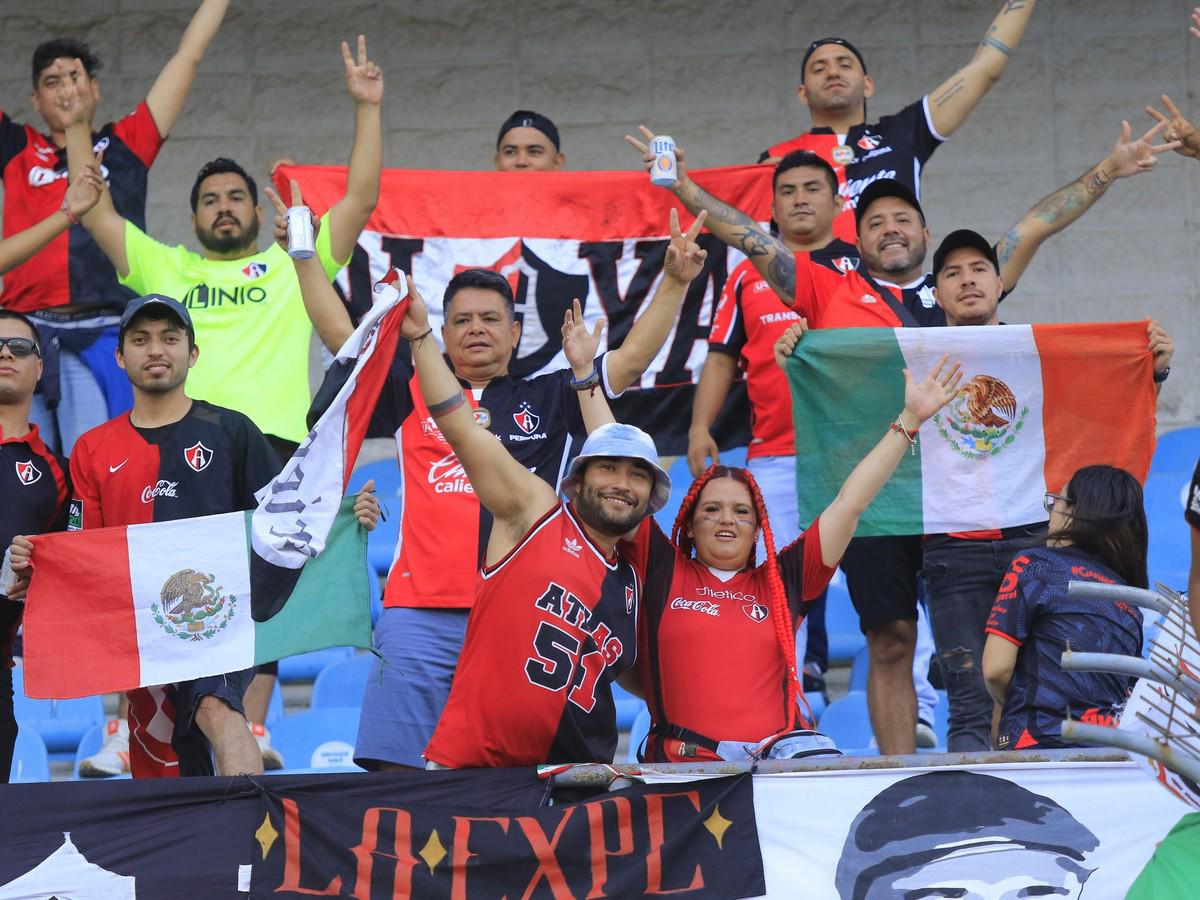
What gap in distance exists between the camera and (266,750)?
20.5 feet

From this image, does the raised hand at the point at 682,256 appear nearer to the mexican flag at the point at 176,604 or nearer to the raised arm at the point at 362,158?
the mexican flag at the point at 176,604

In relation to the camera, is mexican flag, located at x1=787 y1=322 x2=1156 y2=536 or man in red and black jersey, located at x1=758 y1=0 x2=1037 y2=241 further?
man in red and black jersey, located at x1=758 y1=0 x2=1037 y2=241

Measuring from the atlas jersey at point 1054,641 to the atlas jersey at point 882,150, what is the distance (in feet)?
7.73

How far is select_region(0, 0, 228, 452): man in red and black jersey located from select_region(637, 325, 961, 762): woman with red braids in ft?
9.36

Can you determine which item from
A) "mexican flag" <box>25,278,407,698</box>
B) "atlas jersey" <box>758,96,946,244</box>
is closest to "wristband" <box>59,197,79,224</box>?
"mexican flag" <box>25,278,407,698</box>

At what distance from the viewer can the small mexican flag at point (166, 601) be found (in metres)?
5.24

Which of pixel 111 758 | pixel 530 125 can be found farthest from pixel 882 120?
pixel 111 758

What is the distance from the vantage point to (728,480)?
5.18 m

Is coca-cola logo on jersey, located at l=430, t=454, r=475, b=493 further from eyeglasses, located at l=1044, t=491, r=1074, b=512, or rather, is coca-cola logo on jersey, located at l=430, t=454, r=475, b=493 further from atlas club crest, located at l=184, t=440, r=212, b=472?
eyeglasses, located at l=1044, t=491, r=1074, b=512

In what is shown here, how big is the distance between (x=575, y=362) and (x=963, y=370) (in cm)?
141

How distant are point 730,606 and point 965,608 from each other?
3.33ft

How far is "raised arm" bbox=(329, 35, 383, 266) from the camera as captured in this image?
6.32 meters

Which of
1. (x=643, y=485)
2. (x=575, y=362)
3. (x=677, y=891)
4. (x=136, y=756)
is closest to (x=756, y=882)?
(x=677, y=891)

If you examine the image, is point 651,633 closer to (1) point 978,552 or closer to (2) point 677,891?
(2) point 677,891
